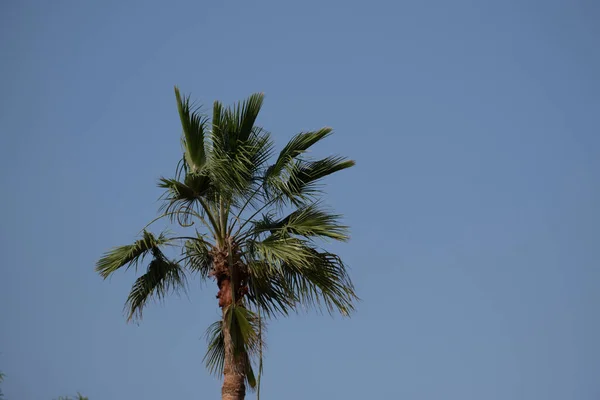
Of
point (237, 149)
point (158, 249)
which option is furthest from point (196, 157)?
point (158, 249)

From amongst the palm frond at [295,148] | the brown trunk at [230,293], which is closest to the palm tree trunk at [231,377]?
A: the brown trunk at [230,293]

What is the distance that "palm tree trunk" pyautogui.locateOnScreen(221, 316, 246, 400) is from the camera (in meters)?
11.0

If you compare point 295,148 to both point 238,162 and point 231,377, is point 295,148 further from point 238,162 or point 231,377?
point 231,377

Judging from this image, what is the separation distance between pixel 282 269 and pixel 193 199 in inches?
65.0

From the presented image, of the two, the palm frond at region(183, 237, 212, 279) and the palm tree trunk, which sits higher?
the palm frond at region(183, 237, 212, 279)

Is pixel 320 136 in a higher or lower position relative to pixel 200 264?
higher

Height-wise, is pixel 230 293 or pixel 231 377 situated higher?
pixel 230 293

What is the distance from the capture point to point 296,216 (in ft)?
38.8

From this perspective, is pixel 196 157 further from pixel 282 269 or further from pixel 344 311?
pixel 344 311

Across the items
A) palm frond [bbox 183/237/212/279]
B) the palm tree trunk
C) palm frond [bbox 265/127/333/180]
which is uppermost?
palm frond [bbox 265/127/333/180]

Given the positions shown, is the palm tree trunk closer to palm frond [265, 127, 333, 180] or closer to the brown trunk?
the brown trunk

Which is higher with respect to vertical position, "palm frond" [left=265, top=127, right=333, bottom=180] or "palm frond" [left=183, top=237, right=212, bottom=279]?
"palm frond" [left=265, top=127, right=333, bottom=180]

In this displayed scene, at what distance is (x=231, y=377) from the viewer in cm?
1103

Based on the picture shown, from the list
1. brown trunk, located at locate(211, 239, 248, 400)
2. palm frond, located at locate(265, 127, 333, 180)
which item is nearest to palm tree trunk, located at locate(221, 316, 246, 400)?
brown trunk, located at locate(211, 239, 248, 400)
